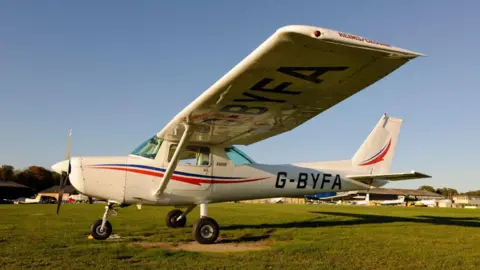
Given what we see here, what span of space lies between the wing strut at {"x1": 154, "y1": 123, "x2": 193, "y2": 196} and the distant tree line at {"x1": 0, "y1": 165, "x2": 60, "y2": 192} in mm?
82272

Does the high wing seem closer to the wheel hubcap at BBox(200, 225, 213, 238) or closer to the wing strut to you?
the wing strut

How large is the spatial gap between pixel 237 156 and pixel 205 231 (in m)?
2.37

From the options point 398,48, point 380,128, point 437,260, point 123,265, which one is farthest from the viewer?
point 380,128

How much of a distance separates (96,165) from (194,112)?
280 centimetres

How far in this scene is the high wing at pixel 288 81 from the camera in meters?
4.16

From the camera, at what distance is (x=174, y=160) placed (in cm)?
782

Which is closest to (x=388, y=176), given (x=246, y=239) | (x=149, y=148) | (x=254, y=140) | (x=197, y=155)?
(x=254, y=140)

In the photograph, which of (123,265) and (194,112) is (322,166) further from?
(123,265)

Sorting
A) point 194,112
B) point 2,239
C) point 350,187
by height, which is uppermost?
point 194,112

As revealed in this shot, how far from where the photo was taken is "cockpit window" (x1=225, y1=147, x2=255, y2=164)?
9.50 metres

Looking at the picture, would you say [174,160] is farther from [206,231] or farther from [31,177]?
[31,177]

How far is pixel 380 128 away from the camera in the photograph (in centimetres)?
1243

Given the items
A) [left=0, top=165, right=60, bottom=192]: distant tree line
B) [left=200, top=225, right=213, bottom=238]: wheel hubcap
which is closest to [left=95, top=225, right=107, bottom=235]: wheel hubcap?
[left=200, top=225, right=213, bottom=238]: wheel hubcap

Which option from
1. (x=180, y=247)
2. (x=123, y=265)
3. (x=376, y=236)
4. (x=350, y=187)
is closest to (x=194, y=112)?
(x=180, y=247)
